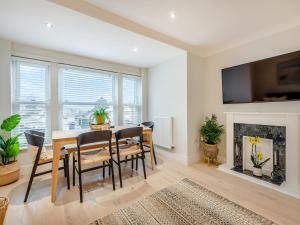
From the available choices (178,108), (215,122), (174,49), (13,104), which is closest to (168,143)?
(178,108)

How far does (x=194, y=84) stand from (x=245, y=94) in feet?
3.09

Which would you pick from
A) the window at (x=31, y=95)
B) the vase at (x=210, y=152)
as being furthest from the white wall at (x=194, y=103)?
the window at (x=31, y=95)

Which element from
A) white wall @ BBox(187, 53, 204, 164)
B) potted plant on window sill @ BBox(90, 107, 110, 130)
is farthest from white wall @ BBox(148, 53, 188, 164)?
potted plant on window sill @ BBox(90, 107, 110, 130)

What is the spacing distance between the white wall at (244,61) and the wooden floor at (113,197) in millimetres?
1018

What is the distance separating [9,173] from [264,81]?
13.5 feet

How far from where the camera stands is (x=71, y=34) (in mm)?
2338

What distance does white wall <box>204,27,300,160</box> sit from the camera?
7.34ft

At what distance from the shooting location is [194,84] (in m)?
3.16

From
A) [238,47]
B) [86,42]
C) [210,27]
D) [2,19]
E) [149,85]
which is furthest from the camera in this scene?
[149,85]

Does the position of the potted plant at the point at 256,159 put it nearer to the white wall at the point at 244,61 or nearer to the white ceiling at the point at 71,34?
the white wall at the point at 244,61

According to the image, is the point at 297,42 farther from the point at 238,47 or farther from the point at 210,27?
the point at 210,27

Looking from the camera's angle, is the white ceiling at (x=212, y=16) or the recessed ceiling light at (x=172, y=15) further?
the recessed ceiling light at (x=172, y=15)

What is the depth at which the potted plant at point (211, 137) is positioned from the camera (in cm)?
297

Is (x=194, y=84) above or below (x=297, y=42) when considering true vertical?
below
